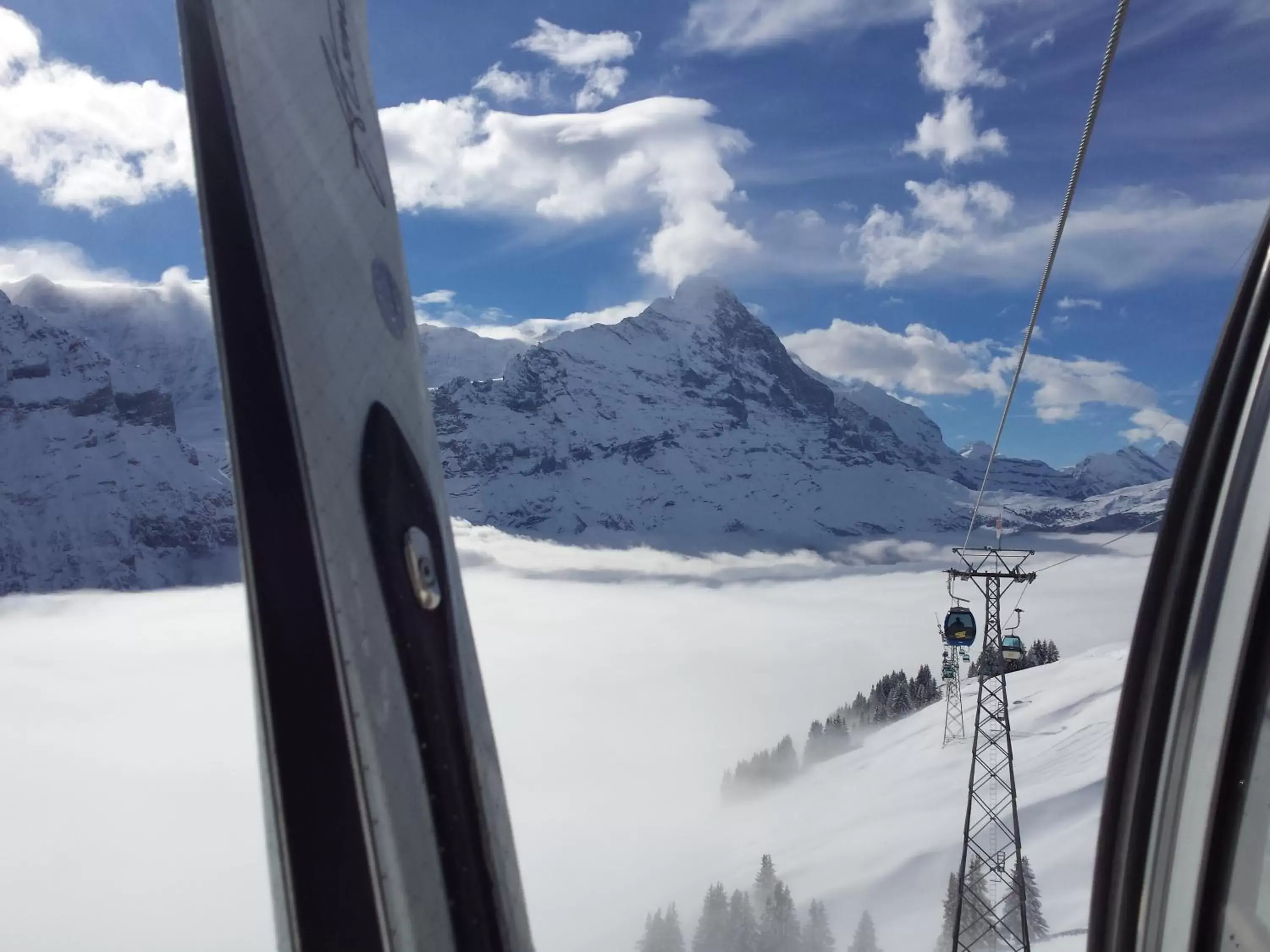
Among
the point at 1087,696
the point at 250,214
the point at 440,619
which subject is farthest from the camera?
the point at 1087,696

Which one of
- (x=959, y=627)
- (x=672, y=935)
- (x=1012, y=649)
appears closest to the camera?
(x=959, y=627)

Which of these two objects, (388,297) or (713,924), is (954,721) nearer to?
(713,924)

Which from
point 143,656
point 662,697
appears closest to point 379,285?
point 662,697

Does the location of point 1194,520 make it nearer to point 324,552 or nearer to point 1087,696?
point 324,552

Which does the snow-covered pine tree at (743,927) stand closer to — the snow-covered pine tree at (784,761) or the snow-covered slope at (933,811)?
the snow-covered slope at (933,811)

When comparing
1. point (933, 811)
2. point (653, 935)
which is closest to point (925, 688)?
point (933, 811)

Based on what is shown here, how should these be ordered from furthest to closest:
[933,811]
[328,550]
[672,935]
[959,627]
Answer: [672,935] → [933,811] → [959,627] → [328,550]

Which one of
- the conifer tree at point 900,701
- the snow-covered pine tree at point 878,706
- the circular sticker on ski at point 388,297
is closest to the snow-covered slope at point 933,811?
the snow-covered pine tree at point 878,706
